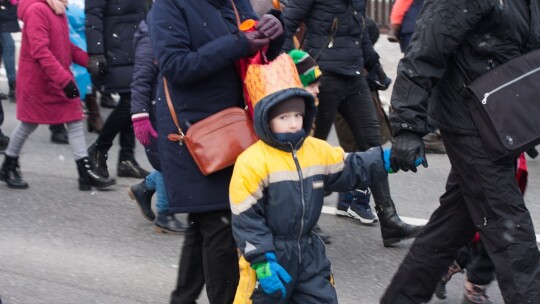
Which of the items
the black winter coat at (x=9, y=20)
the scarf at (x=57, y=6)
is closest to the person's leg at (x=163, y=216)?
the scarf at (x=57, y=6)

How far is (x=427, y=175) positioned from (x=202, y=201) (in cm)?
401

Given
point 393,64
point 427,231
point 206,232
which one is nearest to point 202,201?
point 206,232

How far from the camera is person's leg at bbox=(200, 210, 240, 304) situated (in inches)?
174

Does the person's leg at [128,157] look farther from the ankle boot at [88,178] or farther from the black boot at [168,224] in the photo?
the black boot at [168,224]

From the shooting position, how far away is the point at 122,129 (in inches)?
313

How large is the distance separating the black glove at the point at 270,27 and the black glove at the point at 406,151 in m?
0.65

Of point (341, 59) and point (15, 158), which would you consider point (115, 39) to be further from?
point (341, 59)

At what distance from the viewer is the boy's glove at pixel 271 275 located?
397cm

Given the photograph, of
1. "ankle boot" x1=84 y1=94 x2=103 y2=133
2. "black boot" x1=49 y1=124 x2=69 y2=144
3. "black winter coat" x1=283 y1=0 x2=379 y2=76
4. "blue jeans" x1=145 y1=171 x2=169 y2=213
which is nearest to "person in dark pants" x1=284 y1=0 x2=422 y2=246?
"black winter coat" x1=283 y1=0 x2=379 y2=76

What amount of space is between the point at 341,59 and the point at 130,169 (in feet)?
7.74

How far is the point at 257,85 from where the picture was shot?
4168mm

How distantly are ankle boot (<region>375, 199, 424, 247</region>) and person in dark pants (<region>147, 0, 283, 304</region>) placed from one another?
194 centimetres

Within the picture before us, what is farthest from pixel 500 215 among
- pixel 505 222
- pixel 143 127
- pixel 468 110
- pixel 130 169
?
pixel 130 169

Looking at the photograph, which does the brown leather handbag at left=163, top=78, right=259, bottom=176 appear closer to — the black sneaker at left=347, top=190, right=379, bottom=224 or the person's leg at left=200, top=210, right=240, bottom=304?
the person's leg at left=200, top=210, right=240, bottom=304
